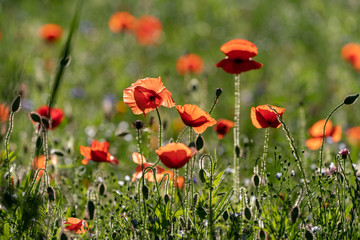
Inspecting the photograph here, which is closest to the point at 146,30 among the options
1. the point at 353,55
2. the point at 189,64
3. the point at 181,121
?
the point at 189,64

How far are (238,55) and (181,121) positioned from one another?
1634 mm

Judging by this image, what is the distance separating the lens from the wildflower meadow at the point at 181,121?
63.1 inches

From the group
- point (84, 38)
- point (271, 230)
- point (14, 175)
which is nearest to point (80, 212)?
point (14, 175)

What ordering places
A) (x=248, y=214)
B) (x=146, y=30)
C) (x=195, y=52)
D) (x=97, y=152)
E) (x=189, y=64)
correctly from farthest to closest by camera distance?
(x=195, y=52)
(x=146, y=30)
(x=189, y=64)
(x=97, y=152)
(x=248, y=214)

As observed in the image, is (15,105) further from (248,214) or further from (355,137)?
(355,137)

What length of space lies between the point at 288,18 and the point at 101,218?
13.3 feet

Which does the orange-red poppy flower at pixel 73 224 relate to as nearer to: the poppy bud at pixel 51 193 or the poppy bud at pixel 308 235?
the poppy bud at pixel 51 193

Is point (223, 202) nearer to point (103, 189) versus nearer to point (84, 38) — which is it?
point (103, 189)

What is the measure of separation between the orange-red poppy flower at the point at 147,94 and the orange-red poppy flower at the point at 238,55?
0.27 m

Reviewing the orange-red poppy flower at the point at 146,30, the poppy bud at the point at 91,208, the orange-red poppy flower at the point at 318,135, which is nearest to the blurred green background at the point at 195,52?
the orange-red poppy flower at the point at 146,30

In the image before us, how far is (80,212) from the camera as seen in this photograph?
2.00m

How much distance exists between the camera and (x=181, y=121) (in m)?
3.42

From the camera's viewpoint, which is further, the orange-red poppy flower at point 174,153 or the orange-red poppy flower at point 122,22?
the orange-red poppy flower at point 122,22

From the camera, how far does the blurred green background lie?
3.74 meters
